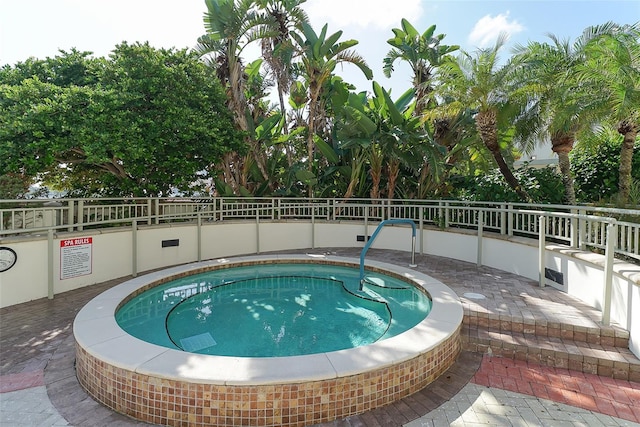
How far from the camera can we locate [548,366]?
12.4 ft

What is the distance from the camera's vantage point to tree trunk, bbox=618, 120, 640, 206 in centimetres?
809

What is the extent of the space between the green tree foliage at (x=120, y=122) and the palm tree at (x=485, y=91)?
6.83 metres

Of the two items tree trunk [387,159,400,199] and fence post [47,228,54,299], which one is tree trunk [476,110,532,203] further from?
fence post [47,228,54,299]

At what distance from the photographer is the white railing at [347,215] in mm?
5379

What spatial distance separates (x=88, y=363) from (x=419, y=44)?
527 inches

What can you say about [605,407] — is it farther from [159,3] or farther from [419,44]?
[419,44]

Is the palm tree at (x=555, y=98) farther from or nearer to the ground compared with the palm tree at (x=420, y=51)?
nearer to the ground

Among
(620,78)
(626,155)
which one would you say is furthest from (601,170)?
(620,78)

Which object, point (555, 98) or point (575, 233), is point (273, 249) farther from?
point (555, 98)

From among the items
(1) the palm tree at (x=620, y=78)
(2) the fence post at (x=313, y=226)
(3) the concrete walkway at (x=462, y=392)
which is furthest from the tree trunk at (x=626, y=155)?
(2) the fence post at (x=313, y=226)

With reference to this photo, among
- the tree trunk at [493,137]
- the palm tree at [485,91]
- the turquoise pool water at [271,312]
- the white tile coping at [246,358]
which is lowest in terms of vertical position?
the turquoise pool water at [271,312]

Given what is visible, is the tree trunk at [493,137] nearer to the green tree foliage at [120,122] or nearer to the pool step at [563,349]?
the pool step at [563,349]

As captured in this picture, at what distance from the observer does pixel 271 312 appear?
560cm

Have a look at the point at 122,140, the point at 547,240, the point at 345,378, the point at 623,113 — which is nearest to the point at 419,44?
the point at 623,113
